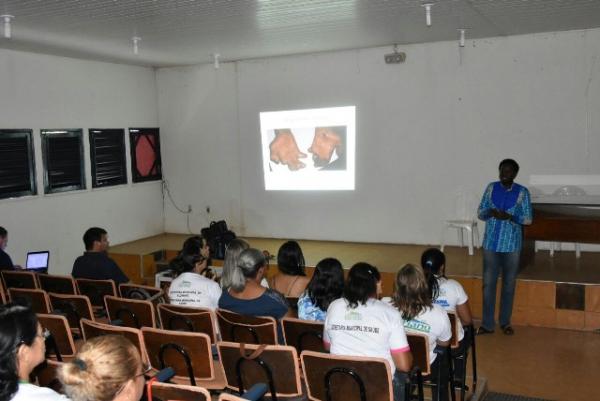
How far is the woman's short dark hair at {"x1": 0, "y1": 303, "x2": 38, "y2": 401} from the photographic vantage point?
1.86m

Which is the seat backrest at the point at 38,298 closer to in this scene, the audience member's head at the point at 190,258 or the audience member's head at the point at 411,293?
the audience member's head at the point at 190,258

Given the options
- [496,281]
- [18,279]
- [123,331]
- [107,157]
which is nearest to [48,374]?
[123,331]

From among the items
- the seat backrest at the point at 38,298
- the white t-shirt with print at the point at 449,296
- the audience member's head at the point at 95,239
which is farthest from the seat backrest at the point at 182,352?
the audience member's head at the point at 95,239

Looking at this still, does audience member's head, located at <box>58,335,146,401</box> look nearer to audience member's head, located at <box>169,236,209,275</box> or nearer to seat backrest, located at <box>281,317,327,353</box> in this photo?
seat backrest, located at <box>281,317,327,353</box>

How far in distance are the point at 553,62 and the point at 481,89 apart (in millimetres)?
895

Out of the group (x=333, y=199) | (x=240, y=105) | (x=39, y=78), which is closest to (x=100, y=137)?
(x=39, y=78)

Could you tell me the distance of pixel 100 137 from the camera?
849 centimetres

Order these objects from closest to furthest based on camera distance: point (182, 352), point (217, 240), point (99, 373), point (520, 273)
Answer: point (99, 373) < point (182, 352) < point (520, 273) < point (217, 240)

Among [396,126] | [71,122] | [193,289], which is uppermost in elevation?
[71,122]

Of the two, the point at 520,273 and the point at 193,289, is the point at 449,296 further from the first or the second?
the point at 520,273

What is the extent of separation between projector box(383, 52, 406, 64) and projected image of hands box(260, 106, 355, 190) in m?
0.84

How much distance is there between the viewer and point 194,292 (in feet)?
13.1

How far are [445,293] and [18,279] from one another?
3.76 m

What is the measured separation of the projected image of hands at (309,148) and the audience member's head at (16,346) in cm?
664
